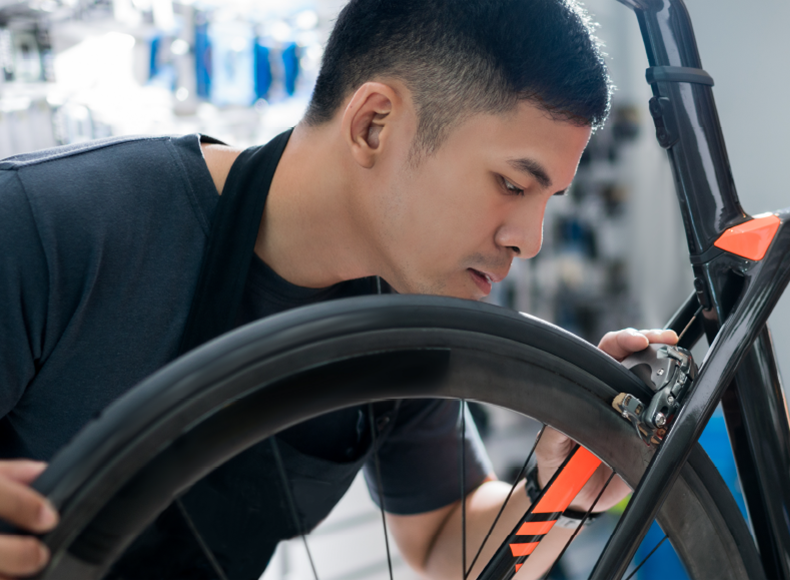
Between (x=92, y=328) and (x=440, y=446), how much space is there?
464 millimetres

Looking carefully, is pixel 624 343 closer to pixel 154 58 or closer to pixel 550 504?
pixel 550 504

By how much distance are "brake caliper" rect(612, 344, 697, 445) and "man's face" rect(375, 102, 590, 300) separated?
0.67 ft

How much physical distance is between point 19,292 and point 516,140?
48 cm

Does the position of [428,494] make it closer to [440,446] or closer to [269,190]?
[440,446]

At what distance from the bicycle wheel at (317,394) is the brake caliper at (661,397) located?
0.4 inches

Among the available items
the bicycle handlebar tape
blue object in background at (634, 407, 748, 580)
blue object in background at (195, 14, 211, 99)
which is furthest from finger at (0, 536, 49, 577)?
blue object in background at (195, 14, 211, 99)

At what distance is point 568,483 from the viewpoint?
0.53 metres

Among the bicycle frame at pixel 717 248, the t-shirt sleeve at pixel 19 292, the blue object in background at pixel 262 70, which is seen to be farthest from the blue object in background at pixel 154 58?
the bicycle frame at pixel 717 248

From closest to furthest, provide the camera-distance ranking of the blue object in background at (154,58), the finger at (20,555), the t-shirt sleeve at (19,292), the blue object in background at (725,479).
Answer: the finger at (20,555)
the t-shirt sleeve at (19,292)
the blue object in background at (725,479)
the blue object in background at (154,58)

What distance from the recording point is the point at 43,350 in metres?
0.60

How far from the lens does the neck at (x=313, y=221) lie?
71 cm

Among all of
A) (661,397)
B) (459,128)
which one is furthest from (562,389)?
(459,128)

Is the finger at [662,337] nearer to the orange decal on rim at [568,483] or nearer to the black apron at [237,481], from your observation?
the orange decal on rim at [568,483]

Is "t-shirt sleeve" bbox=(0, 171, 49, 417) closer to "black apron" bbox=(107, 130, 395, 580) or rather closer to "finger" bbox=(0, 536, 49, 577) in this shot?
"black apron" bbox=(107, 130, 395, 580)
